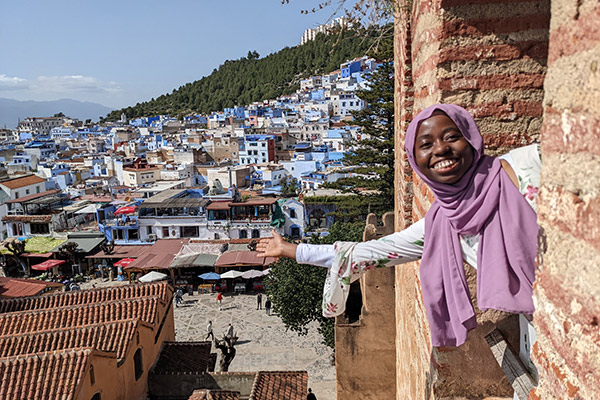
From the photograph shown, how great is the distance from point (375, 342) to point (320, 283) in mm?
8793

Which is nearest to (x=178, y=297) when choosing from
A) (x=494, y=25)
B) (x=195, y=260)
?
(x=195, y=260)

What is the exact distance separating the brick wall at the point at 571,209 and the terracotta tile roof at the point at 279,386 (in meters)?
9.86

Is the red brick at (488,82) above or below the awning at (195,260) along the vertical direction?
above

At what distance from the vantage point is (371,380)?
654 centimetres

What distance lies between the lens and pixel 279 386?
35.9 ft

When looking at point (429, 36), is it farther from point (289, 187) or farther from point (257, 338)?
point (289, 187)

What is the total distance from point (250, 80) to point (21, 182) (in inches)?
2951

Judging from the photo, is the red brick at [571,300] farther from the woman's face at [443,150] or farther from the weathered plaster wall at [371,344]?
the weathered plaster wall at [371,344]

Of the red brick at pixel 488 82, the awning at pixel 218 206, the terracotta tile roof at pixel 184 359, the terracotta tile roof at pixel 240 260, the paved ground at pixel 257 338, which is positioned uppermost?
the red brick at pixel 488 82

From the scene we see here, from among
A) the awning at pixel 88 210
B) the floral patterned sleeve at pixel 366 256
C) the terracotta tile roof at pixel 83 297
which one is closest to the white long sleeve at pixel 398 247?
the floral patterned sleeve at pixel 366 256

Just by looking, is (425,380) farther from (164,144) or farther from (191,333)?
(164,144)

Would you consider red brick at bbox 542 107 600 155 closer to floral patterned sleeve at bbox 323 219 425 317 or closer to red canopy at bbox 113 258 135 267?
floral patterned sleeve at bbox 323 219 425 317

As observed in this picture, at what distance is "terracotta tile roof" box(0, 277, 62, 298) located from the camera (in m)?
17.1

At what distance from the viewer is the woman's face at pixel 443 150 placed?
195 centimetres
